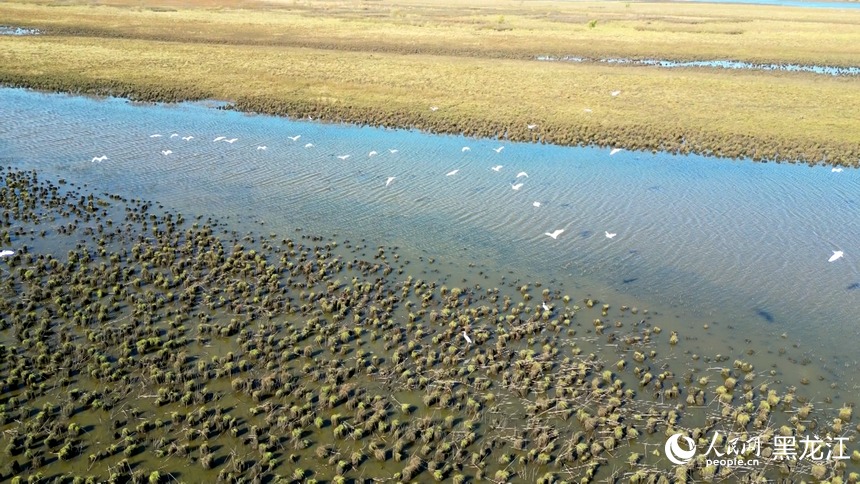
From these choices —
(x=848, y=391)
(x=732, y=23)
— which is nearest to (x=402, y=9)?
(x=732, y=23)

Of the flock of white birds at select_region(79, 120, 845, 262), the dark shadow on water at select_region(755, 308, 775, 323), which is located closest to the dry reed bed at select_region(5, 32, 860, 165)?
the flock of white birds at select_region(79, 120, 845, 262)

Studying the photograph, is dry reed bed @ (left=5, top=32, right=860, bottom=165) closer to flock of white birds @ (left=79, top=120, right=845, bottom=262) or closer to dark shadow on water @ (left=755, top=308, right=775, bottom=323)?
flock of white birds @ (left=79, top=120, right=845, bottom=262)

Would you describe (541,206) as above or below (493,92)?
below

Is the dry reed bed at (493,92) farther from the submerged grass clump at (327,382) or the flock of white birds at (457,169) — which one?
the submerged grass clump at (327,382)

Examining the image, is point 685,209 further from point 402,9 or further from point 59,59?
point 402,9

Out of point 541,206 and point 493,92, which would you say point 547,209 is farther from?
point 493,92

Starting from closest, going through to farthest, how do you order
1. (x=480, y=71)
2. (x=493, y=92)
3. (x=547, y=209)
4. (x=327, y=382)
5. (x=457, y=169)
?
1. (x=327, y=382)
2. (x=547, y=209)
3. (x=457, y=169)
4. (x=493, y=92)
5. (x=480, y=71)

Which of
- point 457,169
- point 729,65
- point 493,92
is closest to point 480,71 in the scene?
point 493,92
